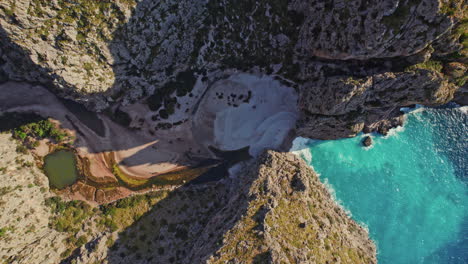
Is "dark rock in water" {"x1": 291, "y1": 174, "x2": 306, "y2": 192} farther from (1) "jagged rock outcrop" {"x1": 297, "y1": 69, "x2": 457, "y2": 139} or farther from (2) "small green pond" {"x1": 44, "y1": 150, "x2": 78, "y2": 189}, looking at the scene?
(2) "small green pond" {"x1": 44, "y1": 150, "x2": 78, "y2": 189}

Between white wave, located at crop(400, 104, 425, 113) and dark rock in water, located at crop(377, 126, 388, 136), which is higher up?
white wave, located at crop(400, 104, 425, 113)

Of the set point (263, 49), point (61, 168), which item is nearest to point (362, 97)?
point (263, 49)

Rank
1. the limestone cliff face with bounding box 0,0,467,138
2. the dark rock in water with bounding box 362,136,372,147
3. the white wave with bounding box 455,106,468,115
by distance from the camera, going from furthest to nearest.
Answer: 1. the white wave with bounding box 455,106,468,115
2. the dark rock in water with bounding box 362,136,372,147
3. the limestone cliff face with bounding box 0,0,467,138

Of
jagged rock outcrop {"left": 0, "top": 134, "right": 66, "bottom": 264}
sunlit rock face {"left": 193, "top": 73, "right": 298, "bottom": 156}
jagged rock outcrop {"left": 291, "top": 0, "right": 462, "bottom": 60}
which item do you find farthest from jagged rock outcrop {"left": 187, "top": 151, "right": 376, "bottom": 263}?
jagged rock outcrop {"left": 0, "top": 134, "right": 66, "bottom": 264}

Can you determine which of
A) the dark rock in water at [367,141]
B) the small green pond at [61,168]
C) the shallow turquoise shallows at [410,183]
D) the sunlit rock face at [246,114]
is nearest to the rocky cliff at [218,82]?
the sunlit rock face at [246,114]

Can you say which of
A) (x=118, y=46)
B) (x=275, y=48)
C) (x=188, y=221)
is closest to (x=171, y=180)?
(x=188, y=221)

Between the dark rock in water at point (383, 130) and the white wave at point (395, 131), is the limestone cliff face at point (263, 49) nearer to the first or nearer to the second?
the dark rock in water at point (383, 130)
